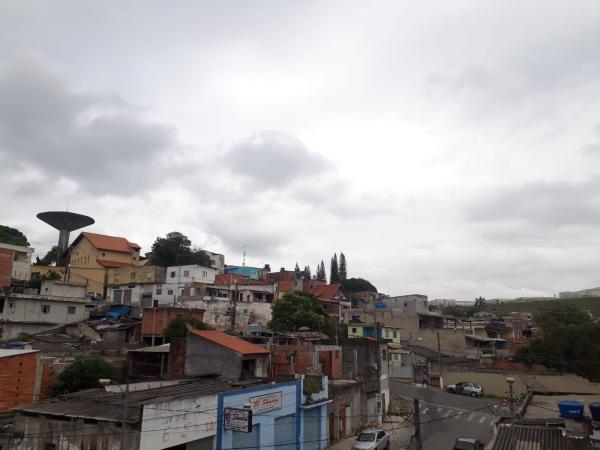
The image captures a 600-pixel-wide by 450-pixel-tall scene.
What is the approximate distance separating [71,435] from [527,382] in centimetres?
4446

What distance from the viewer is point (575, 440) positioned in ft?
50.3

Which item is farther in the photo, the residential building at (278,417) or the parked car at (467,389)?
Answer: the parked car at (467,389)

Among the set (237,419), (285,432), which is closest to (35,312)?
(285,432)

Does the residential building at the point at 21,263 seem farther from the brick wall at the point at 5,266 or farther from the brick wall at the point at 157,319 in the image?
the brick wall at the point at 157,319

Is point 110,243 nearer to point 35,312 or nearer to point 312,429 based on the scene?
point 35,312

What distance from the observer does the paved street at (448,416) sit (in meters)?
33.6

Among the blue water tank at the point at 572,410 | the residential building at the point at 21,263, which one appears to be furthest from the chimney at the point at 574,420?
the residential building at the point at 21,263

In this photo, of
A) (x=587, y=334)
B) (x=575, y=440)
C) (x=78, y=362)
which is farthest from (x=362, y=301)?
(x=575, y=440)

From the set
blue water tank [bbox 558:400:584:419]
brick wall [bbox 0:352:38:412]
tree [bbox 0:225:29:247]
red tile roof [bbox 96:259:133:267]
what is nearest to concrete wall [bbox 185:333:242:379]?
brick wall [bbox 0:352:38:412]

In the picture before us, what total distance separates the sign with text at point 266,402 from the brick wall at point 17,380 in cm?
1305

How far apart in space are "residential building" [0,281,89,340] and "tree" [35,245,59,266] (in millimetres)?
39160

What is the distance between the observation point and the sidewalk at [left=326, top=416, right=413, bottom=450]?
31422mm

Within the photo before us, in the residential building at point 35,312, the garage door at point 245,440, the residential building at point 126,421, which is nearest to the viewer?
the residential building at point 126,421

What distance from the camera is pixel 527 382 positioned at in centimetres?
4947
